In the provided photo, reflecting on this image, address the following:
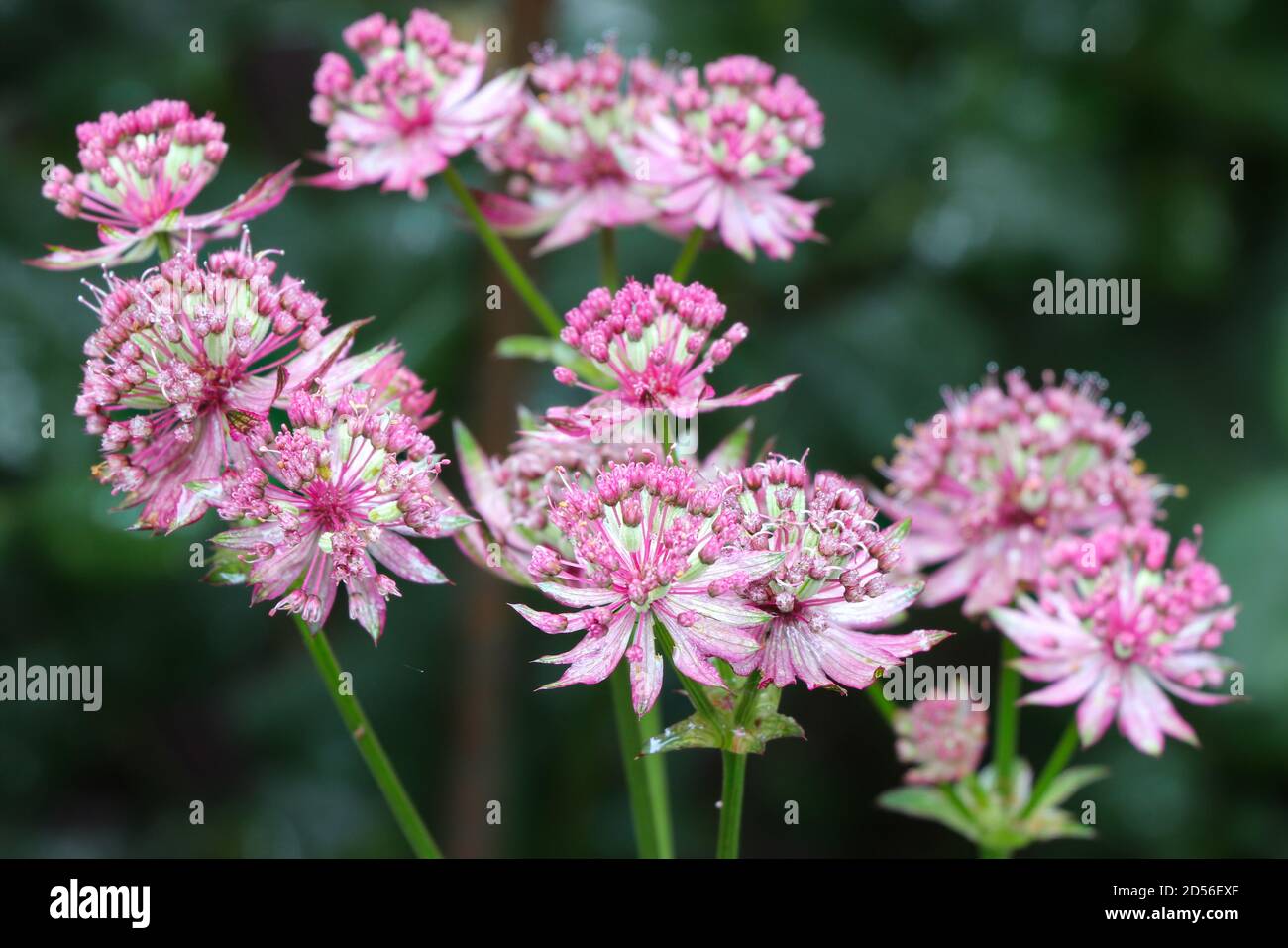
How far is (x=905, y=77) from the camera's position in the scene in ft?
13.8

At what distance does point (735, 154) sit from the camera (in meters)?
1.57

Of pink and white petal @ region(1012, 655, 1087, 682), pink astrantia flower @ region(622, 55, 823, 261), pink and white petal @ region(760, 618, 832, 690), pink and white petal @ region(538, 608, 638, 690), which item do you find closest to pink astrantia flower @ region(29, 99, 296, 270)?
pink astrantia flower @ region(622, 55, 823, 261)

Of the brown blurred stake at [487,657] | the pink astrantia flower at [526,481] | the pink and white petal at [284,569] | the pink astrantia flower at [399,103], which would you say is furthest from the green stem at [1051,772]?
the brown blurred stake at [487,657]

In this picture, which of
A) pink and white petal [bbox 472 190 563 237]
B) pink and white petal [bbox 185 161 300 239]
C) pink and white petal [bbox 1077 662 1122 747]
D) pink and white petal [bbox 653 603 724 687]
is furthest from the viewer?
pink and white petal [bbox 472 190 563 237]

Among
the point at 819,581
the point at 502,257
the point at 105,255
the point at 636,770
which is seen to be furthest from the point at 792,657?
the point at 105,255

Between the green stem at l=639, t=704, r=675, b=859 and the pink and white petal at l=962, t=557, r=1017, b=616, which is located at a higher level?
the pink and white petal at l=962, t=557, r=1017, b=616

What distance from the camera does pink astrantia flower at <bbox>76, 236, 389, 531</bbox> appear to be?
117 cm

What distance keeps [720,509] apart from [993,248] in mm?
2881

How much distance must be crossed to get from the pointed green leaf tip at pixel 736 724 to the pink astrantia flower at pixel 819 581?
0.15 feet

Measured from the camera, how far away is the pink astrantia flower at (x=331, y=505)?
3.70ft

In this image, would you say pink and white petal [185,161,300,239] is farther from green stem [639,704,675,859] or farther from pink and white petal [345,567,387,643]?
green stem [639,704,675,859]

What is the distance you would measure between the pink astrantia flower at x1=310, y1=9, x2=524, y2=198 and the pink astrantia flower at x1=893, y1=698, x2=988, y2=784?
0.89m

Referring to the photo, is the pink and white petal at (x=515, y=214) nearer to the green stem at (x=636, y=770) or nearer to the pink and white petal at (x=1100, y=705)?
the green stem at (x=636, y=770)
